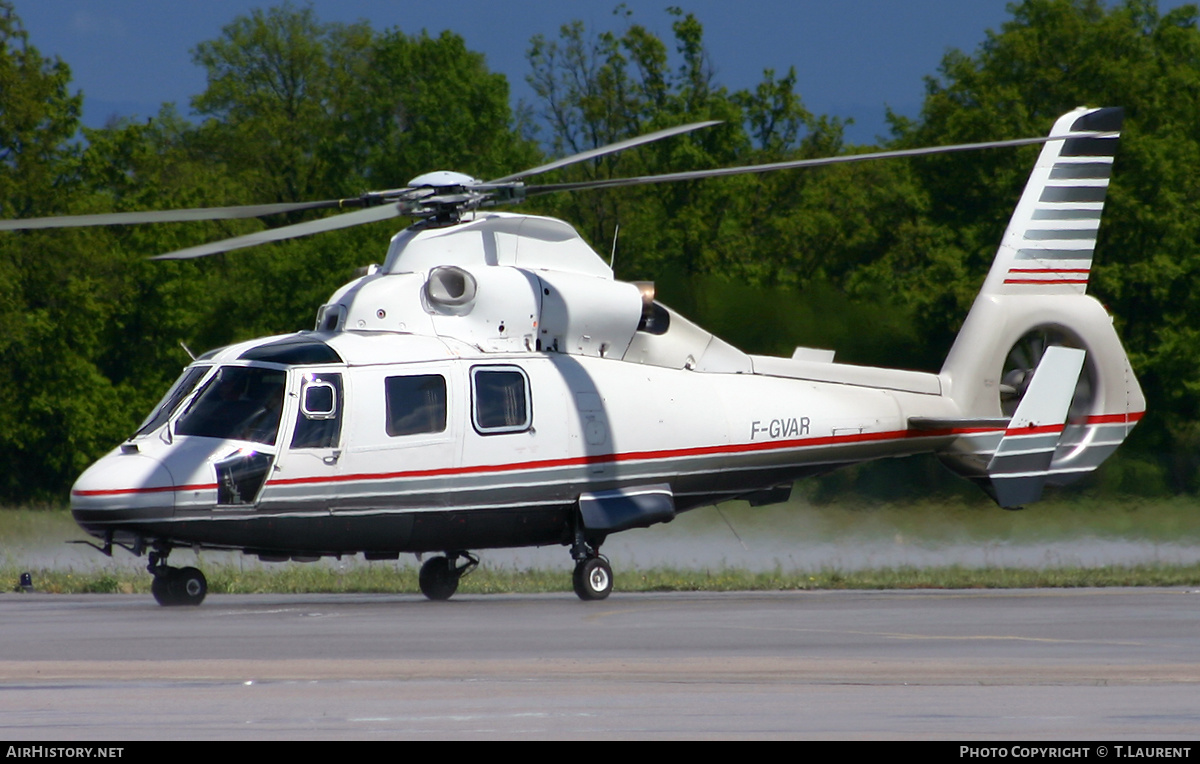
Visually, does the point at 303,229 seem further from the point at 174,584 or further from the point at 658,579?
the point at 658,579

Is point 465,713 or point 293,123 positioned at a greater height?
point 293,123

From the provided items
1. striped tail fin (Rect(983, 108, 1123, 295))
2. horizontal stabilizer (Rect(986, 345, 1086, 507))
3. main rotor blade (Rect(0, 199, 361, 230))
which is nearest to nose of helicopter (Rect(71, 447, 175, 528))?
main rotor blade (Rect(0, 199, 361, 230))

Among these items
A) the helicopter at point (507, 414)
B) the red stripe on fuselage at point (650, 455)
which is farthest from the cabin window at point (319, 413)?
the red stripe on fuselage at point (650, 455)

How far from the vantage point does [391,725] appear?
7457 mm

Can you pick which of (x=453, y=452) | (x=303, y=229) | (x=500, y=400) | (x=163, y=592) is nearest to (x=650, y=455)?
(x=500, y=400)

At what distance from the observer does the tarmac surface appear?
7.38 meters

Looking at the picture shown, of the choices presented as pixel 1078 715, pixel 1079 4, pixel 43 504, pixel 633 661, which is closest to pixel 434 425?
pixel 633 661

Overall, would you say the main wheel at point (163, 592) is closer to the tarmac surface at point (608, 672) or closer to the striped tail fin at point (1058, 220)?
the tarmac surface at point (608, 672)

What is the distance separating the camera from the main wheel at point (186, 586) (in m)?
15.6

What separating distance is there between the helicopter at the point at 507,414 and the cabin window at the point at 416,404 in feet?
0.07

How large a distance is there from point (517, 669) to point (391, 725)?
7.71ft

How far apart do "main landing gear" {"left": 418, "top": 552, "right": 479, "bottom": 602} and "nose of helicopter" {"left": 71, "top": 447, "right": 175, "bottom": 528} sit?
342cm

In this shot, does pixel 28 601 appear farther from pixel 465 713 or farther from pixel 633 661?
pixel 465 713

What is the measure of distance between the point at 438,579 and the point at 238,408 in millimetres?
3292
